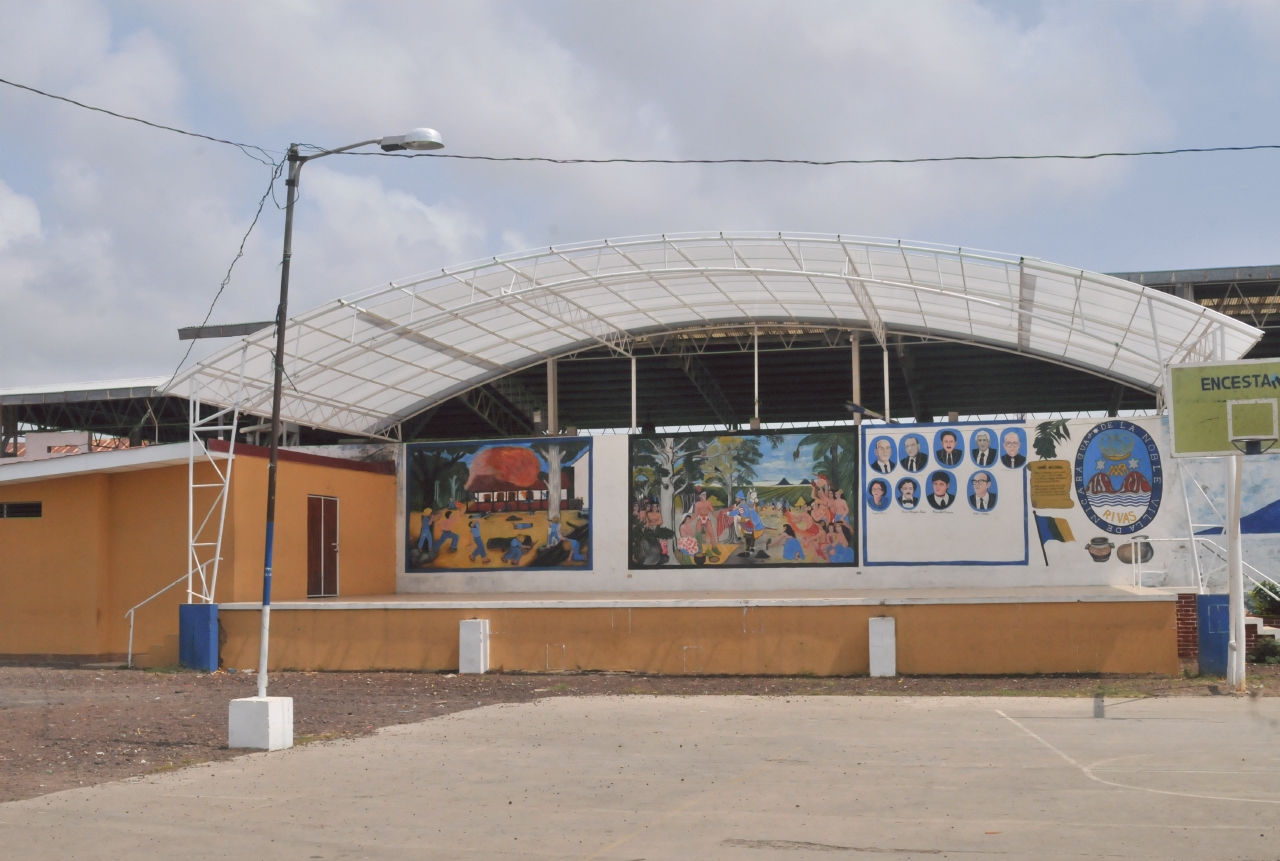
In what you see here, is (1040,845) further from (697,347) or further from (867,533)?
(697,347)

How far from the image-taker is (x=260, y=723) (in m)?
13.2

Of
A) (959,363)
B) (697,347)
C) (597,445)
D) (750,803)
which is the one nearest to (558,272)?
(597,445)

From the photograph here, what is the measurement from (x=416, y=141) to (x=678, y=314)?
14.7 metres

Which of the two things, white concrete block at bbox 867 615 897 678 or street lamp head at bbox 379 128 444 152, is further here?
white concrete block at bbox 867 615 897 678

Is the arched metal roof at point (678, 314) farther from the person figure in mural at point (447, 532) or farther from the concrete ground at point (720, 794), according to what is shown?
the concrete ground at point (720, 794)

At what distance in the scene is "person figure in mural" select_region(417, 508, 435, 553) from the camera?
29.0m

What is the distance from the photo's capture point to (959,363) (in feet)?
101

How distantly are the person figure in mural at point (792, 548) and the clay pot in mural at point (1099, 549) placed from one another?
571cm

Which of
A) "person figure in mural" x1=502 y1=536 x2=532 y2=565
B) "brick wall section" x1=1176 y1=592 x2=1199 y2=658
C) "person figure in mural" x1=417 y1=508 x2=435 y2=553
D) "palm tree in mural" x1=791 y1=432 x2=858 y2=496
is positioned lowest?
"brick wall section" x1=1176 y1=592 x2=1199 y2=658

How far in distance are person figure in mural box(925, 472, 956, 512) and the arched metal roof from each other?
3299 mm

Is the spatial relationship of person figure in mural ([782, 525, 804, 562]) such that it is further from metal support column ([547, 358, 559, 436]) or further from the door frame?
the door frame

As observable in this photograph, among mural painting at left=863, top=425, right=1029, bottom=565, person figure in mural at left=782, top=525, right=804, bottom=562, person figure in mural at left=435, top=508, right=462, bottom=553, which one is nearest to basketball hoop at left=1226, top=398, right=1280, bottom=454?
mural painting at left=863, top=425, right=1029, bottom=565

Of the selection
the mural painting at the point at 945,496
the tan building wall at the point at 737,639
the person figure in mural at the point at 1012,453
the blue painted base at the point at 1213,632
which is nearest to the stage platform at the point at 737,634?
the tan building wall at the point at 737,639

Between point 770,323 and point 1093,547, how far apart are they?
833 centimetres
